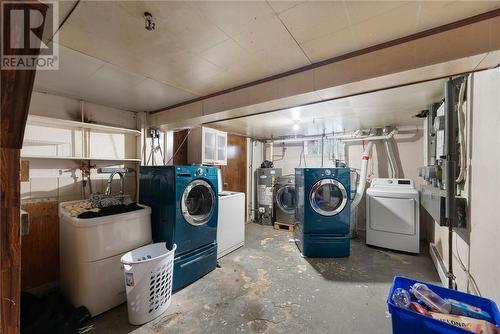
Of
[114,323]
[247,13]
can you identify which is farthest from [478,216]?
[114,323]

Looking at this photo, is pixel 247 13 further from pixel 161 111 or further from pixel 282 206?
pixel 282 206

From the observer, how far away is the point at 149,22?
1.14 meters

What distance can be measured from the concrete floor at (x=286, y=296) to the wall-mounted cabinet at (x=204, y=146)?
152 cm

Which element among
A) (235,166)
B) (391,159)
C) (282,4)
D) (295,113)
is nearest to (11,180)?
(282,4)

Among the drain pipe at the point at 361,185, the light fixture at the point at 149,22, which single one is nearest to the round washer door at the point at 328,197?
the drain pipe at the point at 361,185

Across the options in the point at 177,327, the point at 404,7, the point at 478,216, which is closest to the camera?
the point at 404,7

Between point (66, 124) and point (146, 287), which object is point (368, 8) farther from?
point (66, 124)

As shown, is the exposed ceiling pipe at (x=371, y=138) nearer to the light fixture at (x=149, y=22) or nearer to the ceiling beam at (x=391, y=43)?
the ceiling beam at (x=391, y=43)

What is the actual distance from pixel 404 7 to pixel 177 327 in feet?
8.29

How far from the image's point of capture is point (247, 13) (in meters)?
1.10

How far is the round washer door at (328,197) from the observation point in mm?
2906

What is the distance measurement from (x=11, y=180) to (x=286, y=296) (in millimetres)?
2120

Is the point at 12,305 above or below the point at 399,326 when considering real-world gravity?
above

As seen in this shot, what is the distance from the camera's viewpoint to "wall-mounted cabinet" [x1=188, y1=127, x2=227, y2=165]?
3.32m
